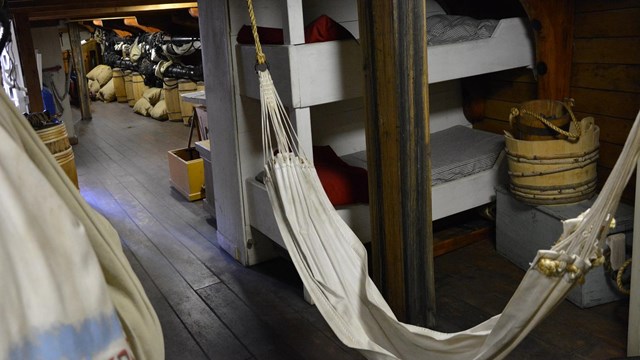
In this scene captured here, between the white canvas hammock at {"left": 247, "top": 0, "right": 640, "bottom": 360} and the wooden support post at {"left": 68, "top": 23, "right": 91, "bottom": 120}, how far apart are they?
674cm

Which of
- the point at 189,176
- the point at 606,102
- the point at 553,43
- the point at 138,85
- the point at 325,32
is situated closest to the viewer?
the point at 325,32

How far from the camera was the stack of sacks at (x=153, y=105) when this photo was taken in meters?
7.89

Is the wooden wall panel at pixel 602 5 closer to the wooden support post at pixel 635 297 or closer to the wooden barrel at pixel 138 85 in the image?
the wooden support post at pixel 635 297

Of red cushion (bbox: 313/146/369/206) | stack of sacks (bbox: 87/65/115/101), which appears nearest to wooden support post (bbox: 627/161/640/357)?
red cushion (bbox: 313/146/369/206)

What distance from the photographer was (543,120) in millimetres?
2645

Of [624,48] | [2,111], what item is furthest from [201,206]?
→ [2,111]

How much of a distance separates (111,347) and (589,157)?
94.8 inches

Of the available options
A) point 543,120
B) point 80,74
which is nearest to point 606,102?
point 543,120

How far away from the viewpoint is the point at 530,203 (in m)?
2.80

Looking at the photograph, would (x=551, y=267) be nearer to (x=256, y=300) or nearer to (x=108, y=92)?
(x=256, y=300)

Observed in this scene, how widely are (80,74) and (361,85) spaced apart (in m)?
6.98

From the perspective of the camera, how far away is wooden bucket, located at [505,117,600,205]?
2643mm

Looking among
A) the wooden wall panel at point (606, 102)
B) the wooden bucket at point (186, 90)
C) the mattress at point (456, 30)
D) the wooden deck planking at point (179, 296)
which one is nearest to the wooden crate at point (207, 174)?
the wooden deck planking at point (179, 296)

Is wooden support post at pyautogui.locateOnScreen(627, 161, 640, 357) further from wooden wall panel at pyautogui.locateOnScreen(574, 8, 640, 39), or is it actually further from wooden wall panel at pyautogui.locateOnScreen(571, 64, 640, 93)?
wooden wall panel at pyautogui.locateOnScreen(574, 8, 640, 39)
